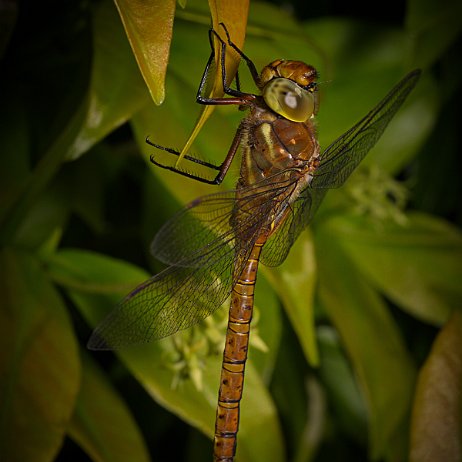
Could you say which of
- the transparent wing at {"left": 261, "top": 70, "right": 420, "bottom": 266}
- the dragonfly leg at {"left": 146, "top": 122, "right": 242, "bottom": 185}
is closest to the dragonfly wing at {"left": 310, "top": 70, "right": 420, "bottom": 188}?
the transparent wing at {"left": 261, "top": 70, "right": 420, "bottom": 266}

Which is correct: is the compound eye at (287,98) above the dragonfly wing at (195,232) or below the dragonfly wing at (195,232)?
above

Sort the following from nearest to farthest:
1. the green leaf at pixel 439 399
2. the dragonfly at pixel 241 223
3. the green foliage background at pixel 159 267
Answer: the dragonfly at pixel 241 223 < the green foliage background at pixel 159 267 < the green leaf at pixel 439 399

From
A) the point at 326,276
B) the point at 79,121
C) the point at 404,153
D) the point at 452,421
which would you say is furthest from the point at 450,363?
the point at 79,121

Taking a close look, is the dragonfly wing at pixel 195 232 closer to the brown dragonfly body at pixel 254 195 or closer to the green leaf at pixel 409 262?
the brown dragonfly body at pixel 254 195

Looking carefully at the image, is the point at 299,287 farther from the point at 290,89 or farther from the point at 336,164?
the point at 290,89

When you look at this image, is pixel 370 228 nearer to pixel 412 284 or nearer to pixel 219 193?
pixel 412 284

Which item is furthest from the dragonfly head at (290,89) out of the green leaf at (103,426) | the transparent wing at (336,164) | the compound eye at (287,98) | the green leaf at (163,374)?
the green leaf at (103,426)
